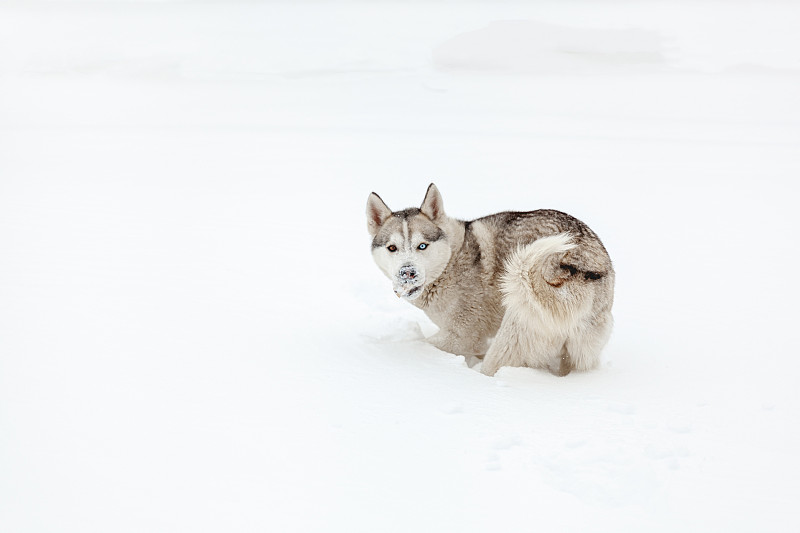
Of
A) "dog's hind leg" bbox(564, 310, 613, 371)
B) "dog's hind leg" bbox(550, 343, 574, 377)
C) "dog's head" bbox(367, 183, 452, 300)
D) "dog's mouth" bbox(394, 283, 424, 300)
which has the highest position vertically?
"dog's head" bbox(367, 183, 452, 300)

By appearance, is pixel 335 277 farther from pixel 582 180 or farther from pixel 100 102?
pixel 100 102

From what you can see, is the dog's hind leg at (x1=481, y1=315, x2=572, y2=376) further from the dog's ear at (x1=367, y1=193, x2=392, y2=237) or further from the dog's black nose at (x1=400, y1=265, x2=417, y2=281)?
the dog's ear at (x1=367, y1=193, x2=392, y2=237)

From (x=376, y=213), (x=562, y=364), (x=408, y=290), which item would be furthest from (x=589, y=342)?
(x=376, y=213)

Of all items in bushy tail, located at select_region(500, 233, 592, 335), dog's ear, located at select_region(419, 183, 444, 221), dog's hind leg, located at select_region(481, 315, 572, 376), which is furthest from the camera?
dog's ear, located at select_region(419, 183, 444, 221)

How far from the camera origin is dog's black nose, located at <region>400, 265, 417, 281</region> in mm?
4749

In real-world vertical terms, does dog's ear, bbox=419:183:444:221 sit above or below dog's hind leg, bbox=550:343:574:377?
above

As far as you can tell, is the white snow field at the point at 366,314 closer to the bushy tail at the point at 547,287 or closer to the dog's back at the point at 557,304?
the dog's back at the point at 557,304

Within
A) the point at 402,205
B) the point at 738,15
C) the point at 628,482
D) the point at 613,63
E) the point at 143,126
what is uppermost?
the point at 738,15

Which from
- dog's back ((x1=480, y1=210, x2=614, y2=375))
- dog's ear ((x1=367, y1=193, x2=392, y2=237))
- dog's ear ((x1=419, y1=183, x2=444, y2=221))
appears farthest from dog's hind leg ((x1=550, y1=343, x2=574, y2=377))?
dog's ear ((x1=367, y1=193, x2=392, y2=237))

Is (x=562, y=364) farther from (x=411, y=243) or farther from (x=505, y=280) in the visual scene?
(x=411, y=243)

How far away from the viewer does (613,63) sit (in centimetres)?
1692

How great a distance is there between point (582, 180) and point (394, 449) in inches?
276

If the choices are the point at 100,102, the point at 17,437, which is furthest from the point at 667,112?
the point at 17,437

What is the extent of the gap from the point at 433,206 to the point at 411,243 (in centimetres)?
39
